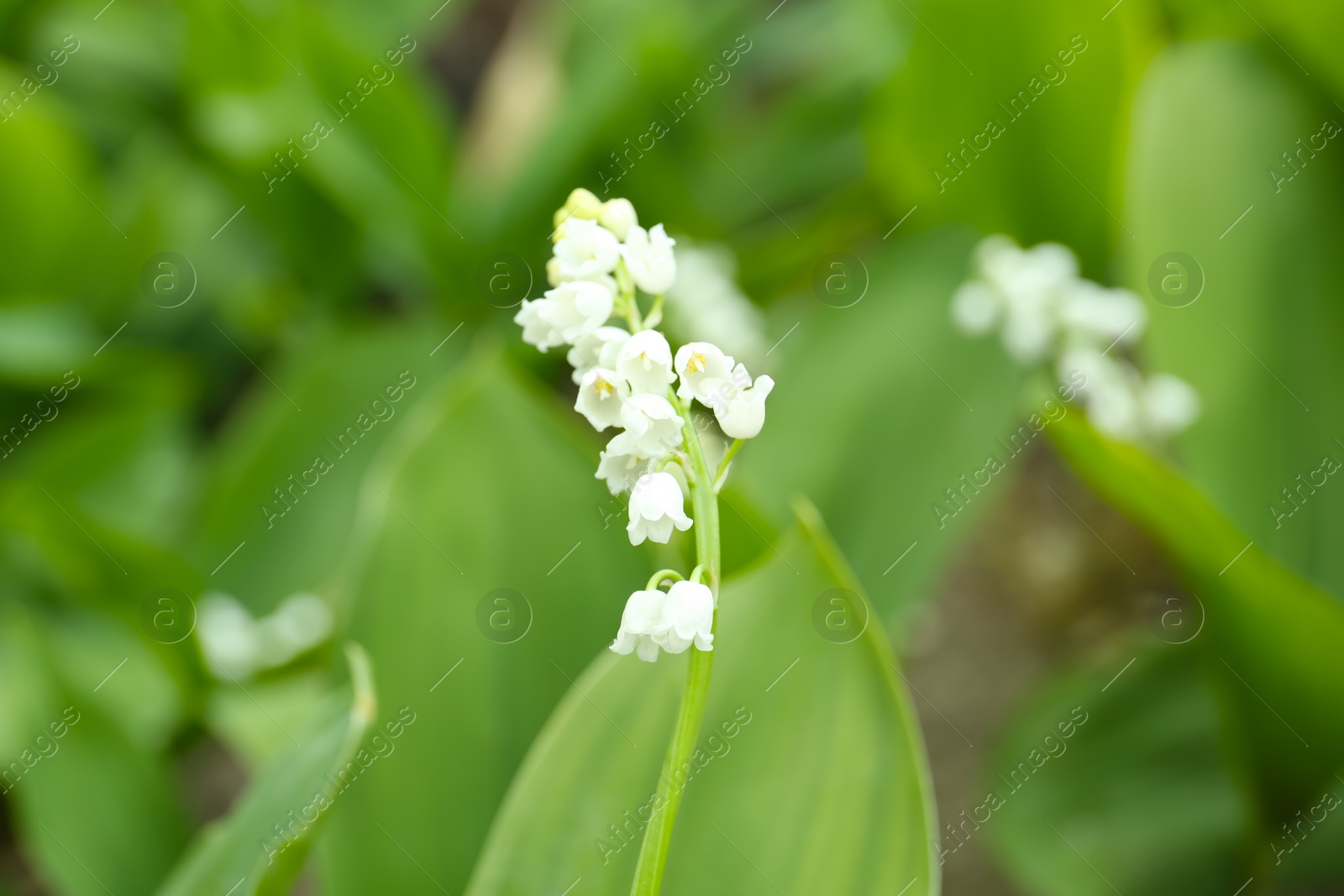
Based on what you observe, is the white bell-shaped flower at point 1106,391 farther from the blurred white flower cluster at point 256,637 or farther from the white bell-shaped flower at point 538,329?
the blurred white flower cluster at point 256,637

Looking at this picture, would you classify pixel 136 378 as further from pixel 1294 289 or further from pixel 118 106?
pixel 1294 289

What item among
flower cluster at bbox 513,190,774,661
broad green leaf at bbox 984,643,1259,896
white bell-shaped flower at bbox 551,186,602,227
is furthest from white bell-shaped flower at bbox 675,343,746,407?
broad green leaf at bbox 984,643,1259,896

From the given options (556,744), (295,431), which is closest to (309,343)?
(295,431)

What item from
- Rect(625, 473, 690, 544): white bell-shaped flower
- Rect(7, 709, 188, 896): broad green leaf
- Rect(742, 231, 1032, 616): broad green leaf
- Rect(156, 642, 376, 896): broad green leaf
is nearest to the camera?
Rect(625, 473, 690, 544): white bell-shaped flower

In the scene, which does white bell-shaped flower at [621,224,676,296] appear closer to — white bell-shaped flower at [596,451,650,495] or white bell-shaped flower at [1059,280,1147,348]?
white bell-shaped flower at [596,451,650,495]

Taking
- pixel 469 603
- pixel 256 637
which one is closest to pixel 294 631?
pixel 256 637

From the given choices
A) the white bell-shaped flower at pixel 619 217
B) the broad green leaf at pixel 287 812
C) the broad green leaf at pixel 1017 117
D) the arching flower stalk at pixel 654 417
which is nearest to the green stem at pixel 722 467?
the arching flower stalk at pixel 654 417

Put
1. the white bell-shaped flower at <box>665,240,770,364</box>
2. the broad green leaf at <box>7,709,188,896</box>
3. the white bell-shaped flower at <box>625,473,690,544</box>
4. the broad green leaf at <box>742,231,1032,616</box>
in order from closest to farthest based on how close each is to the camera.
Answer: the white bell-shaped flower at <box>625,473,690,544</box>
the broad green leaf at <box>7,709,188,896</box>
the broad green leaf at <box>742,231,1032,616</box>
the white bell-shaped flower at <box>665,240,770,364</box>
